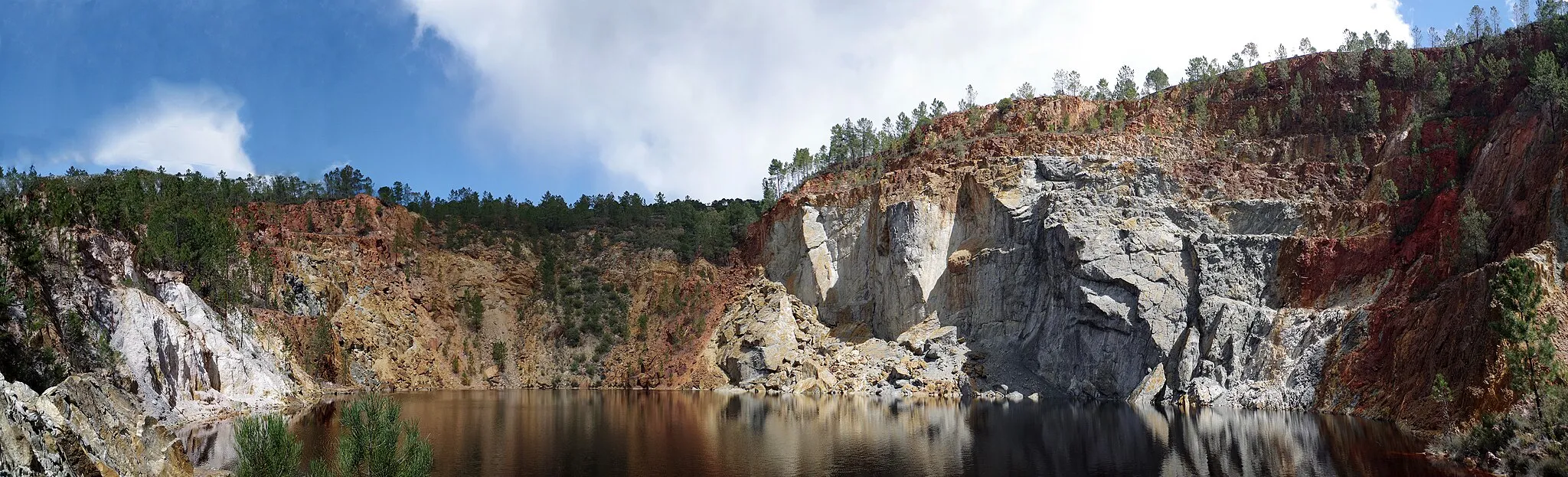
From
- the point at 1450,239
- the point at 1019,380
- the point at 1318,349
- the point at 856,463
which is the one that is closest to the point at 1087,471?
the point at 856,463

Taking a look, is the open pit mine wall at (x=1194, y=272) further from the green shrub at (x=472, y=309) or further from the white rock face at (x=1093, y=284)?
the green shrub at (x=472, y=309)

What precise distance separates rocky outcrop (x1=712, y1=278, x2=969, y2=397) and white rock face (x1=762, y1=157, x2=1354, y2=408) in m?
2.10

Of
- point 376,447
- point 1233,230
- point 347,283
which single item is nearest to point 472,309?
point 347,283

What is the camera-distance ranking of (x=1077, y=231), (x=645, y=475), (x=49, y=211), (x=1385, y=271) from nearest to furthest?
(x=645, y=475)
(x=49, y=211)
(x=1385, y=271)
(x=1077, y=231)

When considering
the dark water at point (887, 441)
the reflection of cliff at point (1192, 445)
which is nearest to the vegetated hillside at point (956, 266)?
the reflection of cliff at point (1192, 445)

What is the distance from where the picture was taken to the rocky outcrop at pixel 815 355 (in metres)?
75.2

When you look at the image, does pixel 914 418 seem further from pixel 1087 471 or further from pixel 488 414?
pixel 488 414

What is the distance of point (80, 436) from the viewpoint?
1769cm

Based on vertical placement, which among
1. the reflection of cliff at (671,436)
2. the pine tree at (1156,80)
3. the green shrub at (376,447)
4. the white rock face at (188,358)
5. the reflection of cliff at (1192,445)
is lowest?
the reflection of cliff at (1192,445)

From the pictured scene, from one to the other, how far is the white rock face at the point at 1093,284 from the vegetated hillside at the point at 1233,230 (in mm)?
177

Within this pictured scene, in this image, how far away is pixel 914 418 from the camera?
171 ft

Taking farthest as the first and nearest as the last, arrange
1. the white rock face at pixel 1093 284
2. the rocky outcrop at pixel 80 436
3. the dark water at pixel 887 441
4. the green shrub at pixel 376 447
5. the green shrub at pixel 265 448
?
the white rock face at pixel 1093 284 < the dark water at pixel 887 441 < the green shrub at pixel 376 447 < the green shrub at pixel 265 448 < the rocky outcrop at pixel 80 436

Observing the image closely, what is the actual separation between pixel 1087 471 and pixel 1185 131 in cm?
6349

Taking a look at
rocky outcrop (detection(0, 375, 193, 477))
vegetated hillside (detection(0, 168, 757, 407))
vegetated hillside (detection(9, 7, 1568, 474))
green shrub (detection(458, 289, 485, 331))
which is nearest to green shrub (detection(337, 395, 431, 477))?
rocky outcrop (detection(0, 375, 193, 477))
